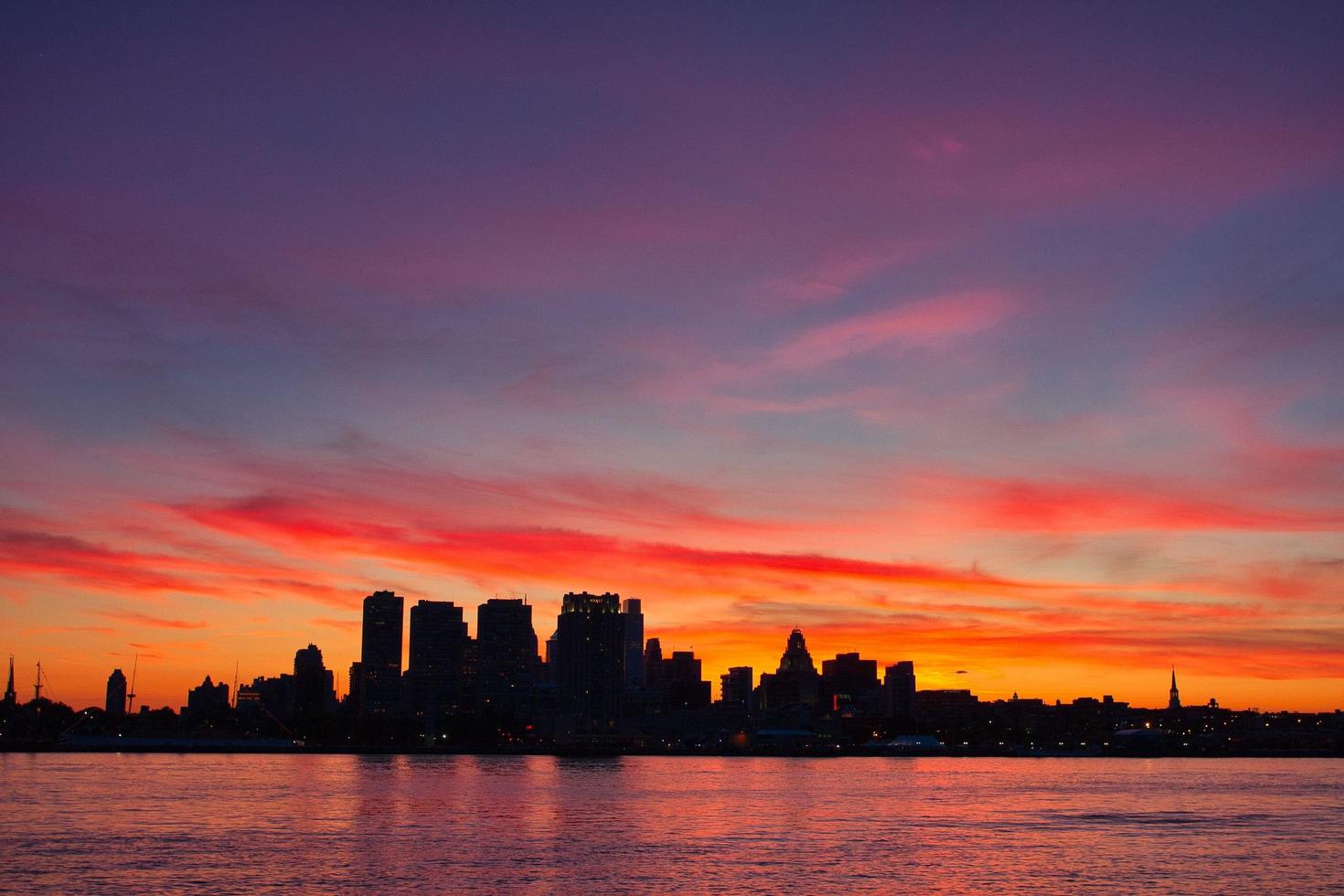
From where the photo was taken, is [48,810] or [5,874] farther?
[48,810]

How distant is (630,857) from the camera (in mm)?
90562

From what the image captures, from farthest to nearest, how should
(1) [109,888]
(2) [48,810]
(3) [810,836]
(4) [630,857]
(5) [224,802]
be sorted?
(5) [224,802] < (2) [48,810] < (3) [810,836] < (4) [630,857] < (1) [109,888]

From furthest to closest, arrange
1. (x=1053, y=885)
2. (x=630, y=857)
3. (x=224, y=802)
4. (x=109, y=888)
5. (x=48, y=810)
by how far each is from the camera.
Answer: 1. (x=224, y=802)
2. (x=48, y=810)
3. (x=630, y=857)
4. (x=1053, y=885)
5. (x=109, y=888)

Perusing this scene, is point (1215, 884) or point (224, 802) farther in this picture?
point (224, 802)

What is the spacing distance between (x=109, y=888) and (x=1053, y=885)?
5547 centimetres

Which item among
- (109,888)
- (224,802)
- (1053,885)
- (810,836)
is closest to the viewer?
(109,888)

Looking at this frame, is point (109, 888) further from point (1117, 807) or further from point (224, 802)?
point (1117, 807)

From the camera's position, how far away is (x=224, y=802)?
148m

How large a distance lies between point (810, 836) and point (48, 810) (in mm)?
81833

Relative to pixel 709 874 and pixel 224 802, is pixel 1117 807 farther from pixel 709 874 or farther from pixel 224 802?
pixel 224 802

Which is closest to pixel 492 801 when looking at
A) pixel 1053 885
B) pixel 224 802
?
pixel 224 802

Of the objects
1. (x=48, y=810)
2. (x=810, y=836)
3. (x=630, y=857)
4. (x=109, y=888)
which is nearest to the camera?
(x=109, y=888)

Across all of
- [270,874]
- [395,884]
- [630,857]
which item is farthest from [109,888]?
[630,857]

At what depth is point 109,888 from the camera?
240 feet
